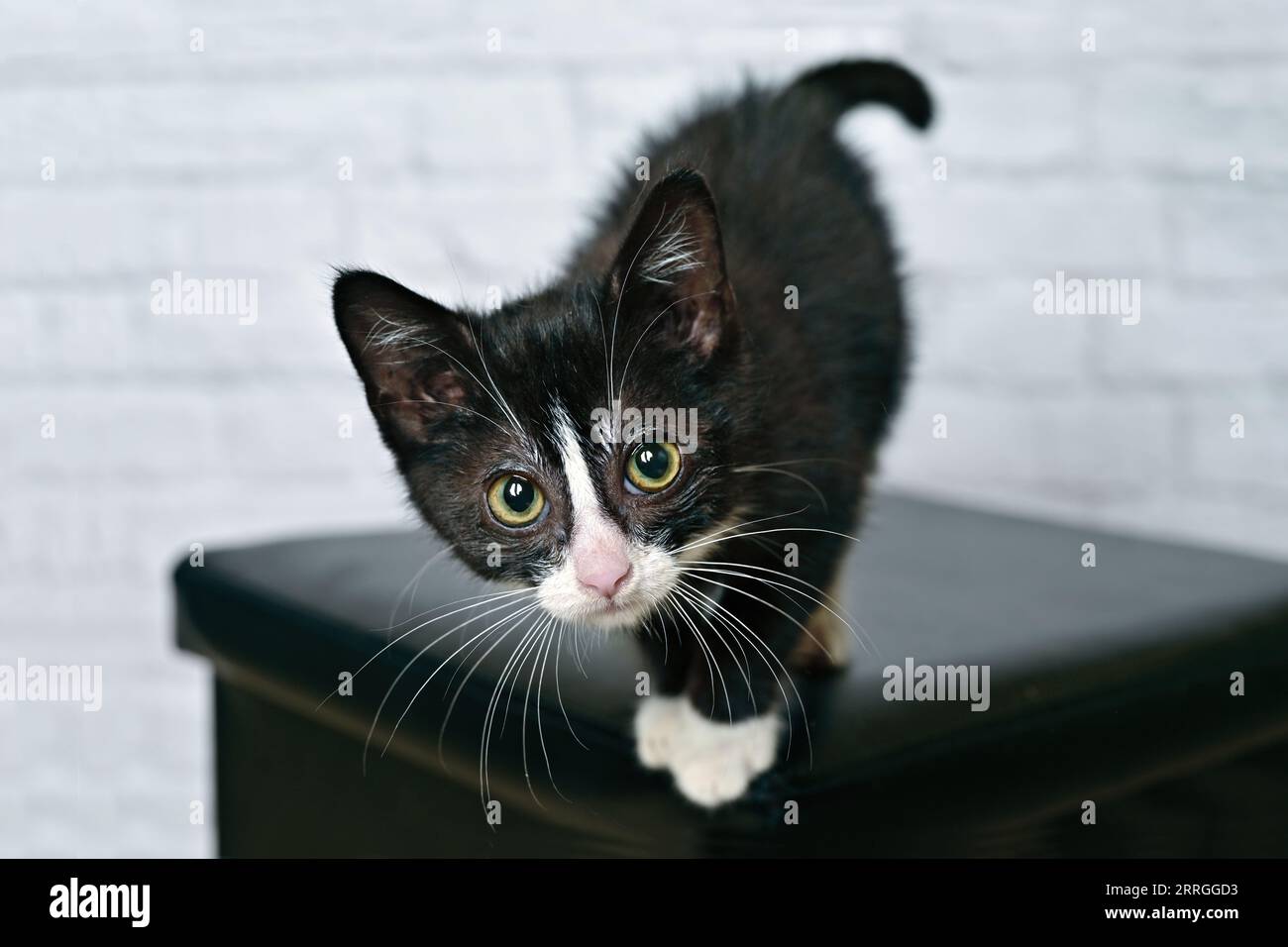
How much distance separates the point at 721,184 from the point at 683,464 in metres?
0.36

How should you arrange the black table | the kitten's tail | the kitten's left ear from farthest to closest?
the kitten's tail → the black table → the kitten's left ear

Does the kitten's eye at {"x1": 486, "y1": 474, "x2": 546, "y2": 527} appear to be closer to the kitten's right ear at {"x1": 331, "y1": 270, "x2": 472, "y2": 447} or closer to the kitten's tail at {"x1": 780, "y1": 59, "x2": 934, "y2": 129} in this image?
the kitten's right ear at {"x1": 331, "y1": 270, "x2": 472, "y2": 447}

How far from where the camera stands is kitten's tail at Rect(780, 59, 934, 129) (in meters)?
1.32

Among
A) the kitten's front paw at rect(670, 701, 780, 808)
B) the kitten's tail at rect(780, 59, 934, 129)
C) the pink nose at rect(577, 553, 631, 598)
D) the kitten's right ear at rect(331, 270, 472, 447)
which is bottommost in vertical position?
the kitten's front paw at rect(670, 701, 780, 808)

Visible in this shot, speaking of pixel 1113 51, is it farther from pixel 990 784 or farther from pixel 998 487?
pixel 990 784

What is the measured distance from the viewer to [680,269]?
899 millimetres

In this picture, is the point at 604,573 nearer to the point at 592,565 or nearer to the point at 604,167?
the point at 592,565

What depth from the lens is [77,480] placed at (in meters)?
1.79

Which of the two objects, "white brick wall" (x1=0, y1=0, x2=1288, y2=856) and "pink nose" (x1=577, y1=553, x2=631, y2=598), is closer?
"pink nose" (x1=577, y1=553, x2=631, y2=598)

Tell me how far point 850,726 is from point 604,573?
0.82 ft

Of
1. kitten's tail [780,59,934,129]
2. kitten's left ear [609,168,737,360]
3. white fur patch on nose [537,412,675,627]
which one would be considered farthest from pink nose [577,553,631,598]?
kitten's tail [780,59,934,129]

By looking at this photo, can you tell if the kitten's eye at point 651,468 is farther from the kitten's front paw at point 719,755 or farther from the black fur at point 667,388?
the kitten's front paw at point 719,755

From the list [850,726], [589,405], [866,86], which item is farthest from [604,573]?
[866,86]
